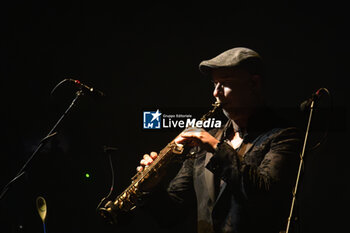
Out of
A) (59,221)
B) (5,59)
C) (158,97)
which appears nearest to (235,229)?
(158,97)

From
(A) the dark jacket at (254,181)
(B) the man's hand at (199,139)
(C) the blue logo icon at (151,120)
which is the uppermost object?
(B) the man's hand at (199,139)

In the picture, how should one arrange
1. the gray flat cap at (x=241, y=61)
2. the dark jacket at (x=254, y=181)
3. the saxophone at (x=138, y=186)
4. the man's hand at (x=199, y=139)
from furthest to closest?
1. the saxophone at (x=138, y=186)
2. the gray flat cap at (x=241, y=61)
3. the man's hand at (x=199, y=139)
4. the dark jacket at (x=254, y=181)

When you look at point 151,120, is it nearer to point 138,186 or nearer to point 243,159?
point 138,186

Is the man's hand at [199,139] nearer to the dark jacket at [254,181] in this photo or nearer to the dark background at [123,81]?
the dark jacket at [254,181]

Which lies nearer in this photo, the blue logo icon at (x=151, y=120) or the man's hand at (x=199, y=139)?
the man's hand at (x=199, y=139)

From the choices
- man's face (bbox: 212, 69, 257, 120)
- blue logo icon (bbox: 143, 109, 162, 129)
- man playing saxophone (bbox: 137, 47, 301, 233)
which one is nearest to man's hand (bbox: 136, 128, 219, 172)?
man playing saxophone (bbox: 137, 47, 301, 233)

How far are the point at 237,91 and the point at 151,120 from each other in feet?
6.14

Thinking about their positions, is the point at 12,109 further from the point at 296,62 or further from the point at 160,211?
the point at 296,62

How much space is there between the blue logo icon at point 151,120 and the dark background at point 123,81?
0.07 m

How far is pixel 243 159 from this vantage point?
1967 mm

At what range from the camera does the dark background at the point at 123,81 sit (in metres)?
3.57

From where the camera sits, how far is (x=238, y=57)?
213 centimetres

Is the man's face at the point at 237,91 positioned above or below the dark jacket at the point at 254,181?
above

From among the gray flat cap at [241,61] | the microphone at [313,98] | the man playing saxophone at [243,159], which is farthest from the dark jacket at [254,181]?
the gray flat cap at [241,61]
